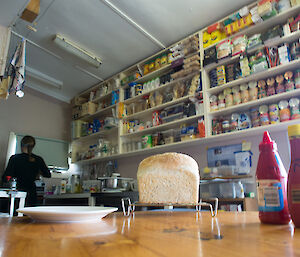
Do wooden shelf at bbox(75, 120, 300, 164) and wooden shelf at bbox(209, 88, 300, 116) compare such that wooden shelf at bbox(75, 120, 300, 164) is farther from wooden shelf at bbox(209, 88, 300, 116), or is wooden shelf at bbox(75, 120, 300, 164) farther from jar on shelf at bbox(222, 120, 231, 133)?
wooden shelf at bbox(209, 88, 300, 116)

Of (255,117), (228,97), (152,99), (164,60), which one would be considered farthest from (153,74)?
(255,117)

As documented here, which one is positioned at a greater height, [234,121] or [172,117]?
[172,117]

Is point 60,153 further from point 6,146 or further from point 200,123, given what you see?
point 200,123

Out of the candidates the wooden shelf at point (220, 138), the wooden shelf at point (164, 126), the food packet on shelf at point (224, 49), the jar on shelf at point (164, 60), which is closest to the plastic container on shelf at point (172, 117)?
the wooden shelf at point (164, 126)

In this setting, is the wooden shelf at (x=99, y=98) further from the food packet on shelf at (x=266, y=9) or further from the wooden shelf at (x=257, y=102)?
the food packet on shelf at (x=266, y=9)

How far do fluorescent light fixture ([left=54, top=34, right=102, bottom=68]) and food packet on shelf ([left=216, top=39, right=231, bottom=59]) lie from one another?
5.82 ft

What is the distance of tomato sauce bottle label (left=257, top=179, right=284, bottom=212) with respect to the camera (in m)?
0.53

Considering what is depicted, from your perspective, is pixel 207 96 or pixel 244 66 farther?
pixel 207 96

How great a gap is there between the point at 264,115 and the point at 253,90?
0.30 meters

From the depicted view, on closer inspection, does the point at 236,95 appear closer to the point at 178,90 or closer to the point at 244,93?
the point at 244,93

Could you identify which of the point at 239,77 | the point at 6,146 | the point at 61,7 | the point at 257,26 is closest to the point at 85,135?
the point at 6,146

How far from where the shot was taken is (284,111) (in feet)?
7.18

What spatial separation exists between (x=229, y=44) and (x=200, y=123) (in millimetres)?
925

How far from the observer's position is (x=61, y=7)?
2.65m
